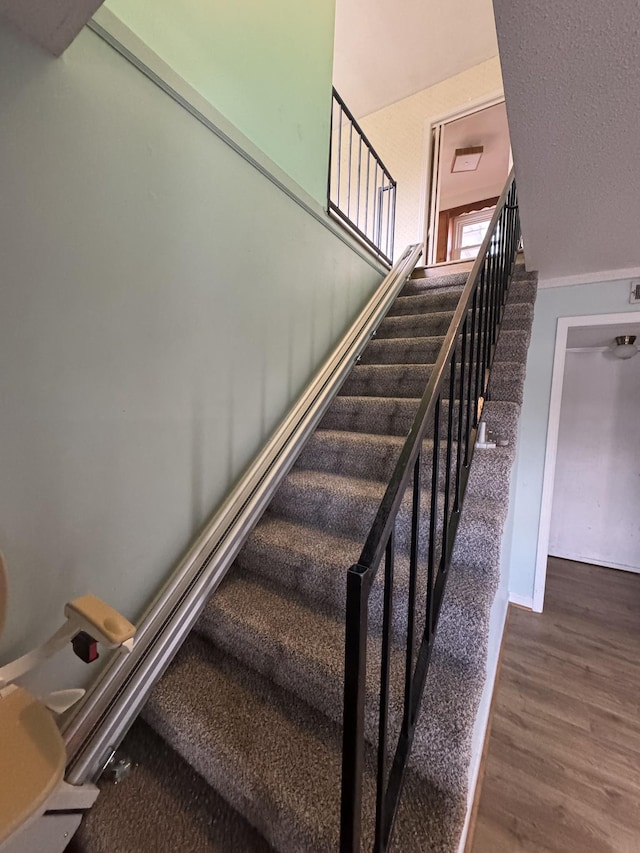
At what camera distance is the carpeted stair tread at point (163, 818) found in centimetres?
83

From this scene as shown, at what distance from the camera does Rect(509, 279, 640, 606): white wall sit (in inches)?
93.7

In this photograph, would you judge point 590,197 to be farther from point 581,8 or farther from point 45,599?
point 45,599

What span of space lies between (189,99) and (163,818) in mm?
2218

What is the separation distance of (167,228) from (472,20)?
3.66 meters

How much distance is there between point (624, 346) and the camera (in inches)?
115

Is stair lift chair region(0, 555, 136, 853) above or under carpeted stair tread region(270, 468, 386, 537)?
under

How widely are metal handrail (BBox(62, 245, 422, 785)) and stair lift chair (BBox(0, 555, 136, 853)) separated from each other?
0.35ft

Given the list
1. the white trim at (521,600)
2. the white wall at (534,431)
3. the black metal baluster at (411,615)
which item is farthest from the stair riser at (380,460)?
the white trim at (521,600)

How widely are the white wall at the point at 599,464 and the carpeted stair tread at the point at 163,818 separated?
12.5 feet

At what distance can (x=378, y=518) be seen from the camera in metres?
0.63

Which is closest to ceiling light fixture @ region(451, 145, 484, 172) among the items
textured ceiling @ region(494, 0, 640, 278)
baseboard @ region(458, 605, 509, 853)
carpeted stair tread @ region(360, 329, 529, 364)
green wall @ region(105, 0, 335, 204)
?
green wall @ region(105, 0, 335, 204)

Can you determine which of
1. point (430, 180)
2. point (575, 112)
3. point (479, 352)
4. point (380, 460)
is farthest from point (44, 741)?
point (430, 180)

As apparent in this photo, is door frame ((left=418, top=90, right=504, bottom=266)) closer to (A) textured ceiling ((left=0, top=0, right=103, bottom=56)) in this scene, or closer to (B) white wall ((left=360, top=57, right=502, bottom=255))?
(B) white wall ((left=360, top=57, right=502, bottom=255))

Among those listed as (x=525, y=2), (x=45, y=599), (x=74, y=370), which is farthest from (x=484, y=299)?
(x=45, y=599)
